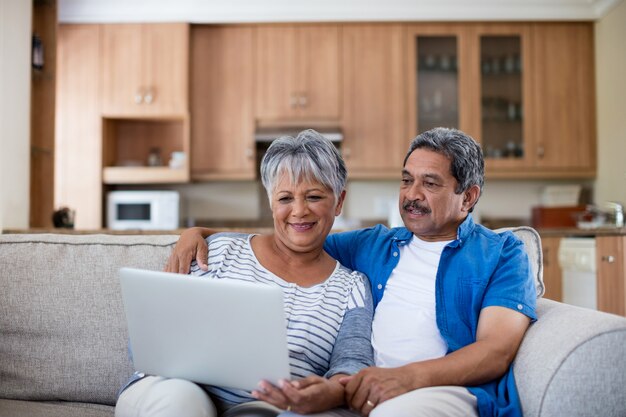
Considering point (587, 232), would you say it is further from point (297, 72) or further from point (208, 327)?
point (208, 327)

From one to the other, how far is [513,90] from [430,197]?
3.62 meters

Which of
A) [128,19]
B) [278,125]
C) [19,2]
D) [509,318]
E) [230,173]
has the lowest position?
[509,318]

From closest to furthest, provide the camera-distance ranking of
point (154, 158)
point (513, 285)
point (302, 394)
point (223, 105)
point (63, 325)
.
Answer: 1. point (302, 394)
2. point (513, 285)
3. point (63, 325)
4. point (223, 105)
5. point (154, 158)

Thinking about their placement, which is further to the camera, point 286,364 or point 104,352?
point 104,352

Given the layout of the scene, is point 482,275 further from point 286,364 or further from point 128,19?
point 128,19

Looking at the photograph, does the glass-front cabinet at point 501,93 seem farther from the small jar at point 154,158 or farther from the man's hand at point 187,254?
the man's hand at point 187,254

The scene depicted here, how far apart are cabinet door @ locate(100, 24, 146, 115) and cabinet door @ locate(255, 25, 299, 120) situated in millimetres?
908

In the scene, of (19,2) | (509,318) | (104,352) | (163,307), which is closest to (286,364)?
(163,307)

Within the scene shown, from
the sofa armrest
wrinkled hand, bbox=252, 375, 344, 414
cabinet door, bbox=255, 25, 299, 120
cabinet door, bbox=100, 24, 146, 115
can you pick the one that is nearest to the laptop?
wrinkled hand, bbox=252, 375, 344, 414

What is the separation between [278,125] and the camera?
484 centimetres

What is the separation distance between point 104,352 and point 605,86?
431 centimetres

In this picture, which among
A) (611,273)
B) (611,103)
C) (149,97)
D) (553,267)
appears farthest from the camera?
(149,97)

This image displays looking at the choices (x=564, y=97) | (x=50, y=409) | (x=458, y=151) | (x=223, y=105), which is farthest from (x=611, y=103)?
(x=50, y=409)

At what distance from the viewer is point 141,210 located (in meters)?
4.80
